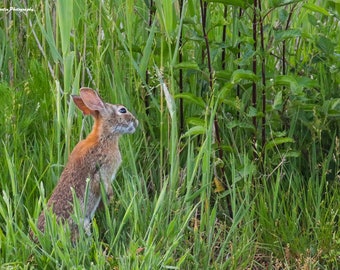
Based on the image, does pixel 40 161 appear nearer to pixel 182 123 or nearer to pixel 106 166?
pixel 106 166

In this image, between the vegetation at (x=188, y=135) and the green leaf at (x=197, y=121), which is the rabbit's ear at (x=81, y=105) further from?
the green leaf at (x=197, y=121)

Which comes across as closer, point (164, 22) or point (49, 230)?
point (49, 230)

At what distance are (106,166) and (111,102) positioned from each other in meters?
0.59

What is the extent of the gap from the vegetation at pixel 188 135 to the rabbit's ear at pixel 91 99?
0.07 metres

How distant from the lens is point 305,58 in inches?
197

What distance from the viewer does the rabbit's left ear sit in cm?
444

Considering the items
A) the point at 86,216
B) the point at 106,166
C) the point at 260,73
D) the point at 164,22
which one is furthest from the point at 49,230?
the point at 260,73

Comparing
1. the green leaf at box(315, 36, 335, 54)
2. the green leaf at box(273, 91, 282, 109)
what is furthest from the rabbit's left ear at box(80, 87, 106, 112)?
the green leaf at box(315, 36, 335, 54)

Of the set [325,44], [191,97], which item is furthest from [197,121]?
[325,44]

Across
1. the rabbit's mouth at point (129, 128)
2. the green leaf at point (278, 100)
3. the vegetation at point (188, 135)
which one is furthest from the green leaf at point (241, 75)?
the rabbit's mouth at point (129, 128)

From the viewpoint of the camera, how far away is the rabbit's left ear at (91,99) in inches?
175

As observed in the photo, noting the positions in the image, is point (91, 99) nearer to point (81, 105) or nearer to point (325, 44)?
point (81, 105)

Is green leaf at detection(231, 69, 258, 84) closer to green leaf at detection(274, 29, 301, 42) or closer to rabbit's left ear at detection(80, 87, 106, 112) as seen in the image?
green leaf at detection(274, 29, 301, 42)

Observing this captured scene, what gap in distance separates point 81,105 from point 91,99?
75 mm
